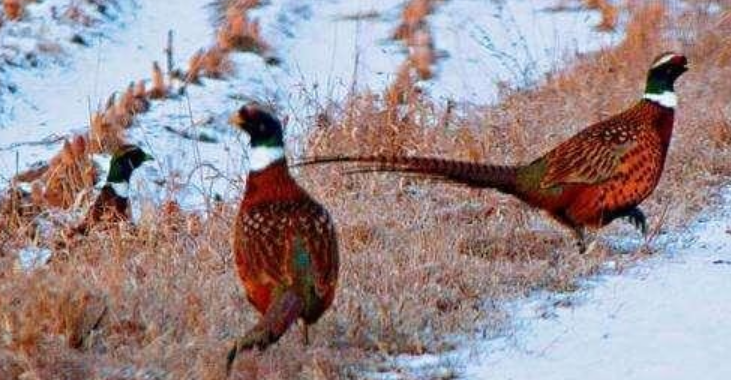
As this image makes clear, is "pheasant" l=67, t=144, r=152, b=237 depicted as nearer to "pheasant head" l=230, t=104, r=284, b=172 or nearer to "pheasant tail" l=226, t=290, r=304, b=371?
"pheasant head" l=230, t=104, r=284, b=172

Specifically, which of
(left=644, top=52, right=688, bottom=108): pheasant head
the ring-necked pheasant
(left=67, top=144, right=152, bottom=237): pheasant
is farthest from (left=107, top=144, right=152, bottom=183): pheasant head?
(left=644, top=52, right=688, bottom=108): pheasant head

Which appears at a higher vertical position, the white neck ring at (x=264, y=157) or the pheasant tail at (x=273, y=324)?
the white neck ring at (x=264, y=157)

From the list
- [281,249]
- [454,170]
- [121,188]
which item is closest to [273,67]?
[121,188]

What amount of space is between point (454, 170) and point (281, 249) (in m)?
1.63

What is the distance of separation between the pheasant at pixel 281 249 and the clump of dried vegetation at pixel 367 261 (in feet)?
0.59

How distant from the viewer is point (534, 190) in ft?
21.6

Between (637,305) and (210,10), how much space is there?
9.26 m

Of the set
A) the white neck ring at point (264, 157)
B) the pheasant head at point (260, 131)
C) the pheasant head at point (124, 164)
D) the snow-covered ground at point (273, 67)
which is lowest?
the snow-covered ground at point (273, 67)

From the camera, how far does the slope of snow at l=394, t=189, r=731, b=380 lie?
4.93 m

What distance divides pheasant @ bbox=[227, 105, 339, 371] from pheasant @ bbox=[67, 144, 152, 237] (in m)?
2.32

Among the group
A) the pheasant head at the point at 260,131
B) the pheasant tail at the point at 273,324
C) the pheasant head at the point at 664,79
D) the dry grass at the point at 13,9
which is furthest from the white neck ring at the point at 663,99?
the dry grass at the point at 13,9

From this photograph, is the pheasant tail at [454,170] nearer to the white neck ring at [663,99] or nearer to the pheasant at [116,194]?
the white neck ring at [663,99]

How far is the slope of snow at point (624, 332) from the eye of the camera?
4.93 m

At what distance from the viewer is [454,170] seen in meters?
6.42
